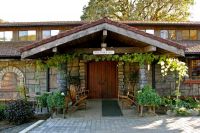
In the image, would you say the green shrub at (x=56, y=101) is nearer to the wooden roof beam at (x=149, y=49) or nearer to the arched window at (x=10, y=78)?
the wooden roof beam at (x=149, y=49)

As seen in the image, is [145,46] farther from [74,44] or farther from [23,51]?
[23,51]

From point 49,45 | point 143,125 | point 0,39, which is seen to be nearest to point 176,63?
point 143,125

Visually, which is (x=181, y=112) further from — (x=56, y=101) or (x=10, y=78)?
(x=10, y=78)

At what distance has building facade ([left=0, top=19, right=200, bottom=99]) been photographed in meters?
11.7

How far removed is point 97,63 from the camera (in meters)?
17.6

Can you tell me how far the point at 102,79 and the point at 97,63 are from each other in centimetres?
92

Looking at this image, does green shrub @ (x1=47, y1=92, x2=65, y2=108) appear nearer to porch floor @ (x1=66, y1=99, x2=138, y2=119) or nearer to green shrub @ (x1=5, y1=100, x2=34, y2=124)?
porch floor @ (x1=66, y1=99, x2=138, y2=119)

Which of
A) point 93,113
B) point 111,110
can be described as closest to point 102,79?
point 111,110

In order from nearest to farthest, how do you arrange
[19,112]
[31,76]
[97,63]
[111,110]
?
[19,112] → [111,110] → [31,76] → [97,63]

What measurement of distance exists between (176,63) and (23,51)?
19.8ft

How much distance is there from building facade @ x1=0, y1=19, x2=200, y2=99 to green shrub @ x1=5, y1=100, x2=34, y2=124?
144cm

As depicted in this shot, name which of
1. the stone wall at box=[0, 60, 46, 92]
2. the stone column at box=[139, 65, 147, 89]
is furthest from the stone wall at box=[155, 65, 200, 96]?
the stone wall at box=[0, 60, 46, 92]

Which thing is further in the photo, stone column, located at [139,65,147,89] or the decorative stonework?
the decorative stonework

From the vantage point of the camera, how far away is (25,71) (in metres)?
16.6
